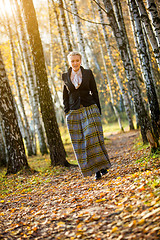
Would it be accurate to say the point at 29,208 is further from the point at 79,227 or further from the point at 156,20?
the point at 156,20

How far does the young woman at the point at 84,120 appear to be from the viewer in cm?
518

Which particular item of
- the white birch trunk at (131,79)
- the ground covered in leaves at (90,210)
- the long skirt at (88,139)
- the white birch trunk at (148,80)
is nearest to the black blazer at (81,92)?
the long skirt at (88,139)

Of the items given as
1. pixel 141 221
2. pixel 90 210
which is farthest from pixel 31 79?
pixel 141 221

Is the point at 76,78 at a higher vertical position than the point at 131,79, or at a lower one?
lower

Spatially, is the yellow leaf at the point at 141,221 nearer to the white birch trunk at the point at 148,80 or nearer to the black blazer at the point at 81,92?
the black blazer at the point at 81,92

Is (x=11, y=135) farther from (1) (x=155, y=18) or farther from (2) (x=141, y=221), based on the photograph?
(2) (x=141, y=221)

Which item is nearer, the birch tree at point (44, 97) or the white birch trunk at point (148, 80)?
the white birch trunk at point (148, 80)

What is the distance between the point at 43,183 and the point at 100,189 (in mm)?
2522

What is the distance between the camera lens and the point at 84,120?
527 centimetres

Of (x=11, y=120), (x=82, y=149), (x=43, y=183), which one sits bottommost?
(x=43, y=183)

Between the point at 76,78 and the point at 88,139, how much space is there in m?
1.26

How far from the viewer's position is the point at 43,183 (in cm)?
681

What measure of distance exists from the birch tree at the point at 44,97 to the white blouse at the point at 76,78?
124 inches

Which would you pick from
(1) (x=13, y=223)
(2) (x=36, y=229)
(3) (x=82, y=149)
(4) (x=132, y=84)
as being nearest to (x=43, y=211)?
(1) (x=13, y=223)
